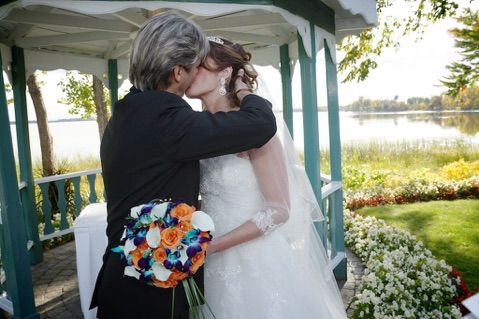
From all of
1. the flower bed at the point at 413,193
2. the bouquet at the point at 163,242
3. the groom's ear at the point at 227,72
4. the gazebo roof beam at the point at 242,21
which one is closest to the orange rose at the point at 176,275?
the bouquet at the point at 163,242

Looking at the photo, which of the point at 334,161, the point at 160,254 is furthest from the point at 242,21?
the point at 160,254

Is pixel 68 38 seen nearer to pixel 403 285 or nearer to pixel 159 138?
pixel 159 138

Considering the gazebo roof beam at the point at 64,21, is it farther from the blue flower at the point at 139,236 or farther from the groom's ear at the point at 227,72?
the blue flower at the point at 139,236

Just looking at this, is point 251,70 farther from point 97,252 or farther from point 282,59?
point 282,59

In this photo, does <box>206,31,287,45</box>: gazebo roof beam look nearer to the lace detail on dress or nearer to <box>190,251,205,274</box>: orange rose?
the lace detail on dress

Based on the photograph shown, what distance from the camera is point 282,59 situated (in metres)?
6.54

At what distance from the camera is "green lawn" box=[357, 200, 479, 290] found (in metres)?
5.86

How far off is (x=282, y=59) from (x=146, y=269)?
216 inches

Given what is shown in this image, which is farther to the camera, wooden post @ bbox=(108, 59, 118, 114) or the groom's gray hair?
wooden post @ bbox=(108, 59, 118, 114)

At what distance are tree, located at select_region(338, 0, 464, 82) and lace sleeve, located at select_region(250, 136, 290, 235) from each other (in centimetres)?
1143

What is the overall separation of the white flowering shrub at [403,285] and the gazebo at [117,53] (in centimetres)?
54

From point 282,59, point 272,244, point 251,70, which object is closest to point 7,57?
point 282,59

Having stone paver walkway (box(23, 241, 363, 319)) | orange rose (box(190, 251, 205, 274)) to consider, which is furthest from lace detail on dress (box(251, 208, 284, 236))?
stone paver walkway (box(23, 241, 363, 319))

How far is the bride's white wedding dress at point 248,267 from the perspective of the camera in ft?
6.77
